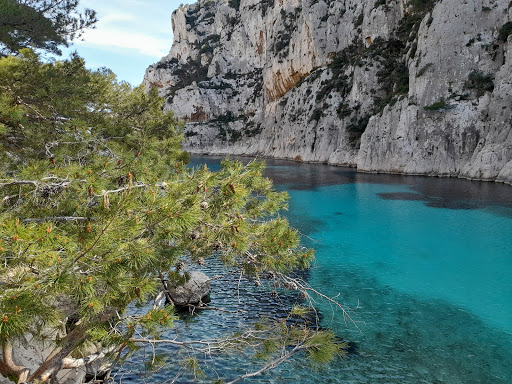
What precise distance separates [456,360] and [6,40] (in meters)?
13.6

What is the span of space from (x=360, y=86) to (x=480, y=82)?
1851 cm

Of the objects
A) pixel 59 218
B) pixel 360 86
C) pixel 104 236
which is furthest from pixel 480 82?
pixel 104 236

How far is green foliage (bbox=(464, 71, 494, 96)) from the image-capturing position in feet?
116

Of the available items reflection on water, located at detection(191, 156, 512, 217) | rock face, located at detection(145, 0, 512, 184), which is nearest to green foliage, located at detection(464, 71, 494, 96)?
rock face, located at detection(145, 0, 512, 184)

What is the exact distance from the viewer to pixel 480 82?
35.8m

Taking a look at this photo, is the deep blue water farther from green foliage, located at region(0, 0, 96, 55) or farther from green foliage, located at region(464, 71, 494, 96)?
green foliage, located at region(464, 71, 494, 96)

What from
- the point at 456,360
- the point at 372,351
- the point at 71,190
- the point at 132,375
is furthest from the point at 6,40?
the point at 456,360

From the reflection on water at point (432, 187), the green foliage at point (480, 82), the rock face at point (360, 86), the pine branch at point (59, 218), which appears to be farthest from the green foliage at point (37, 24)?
the green foliage at point (480, 82)

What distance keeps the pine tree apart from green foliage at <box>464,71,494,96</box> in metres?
37.7

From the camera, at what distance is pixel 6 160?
6371 millimetres

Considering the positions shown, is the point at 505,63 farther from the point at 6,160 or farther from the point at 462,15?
the point at 6,160

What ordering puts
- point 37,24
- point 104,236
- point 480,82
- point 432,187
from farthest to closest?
point 480,82 < point 432,187 < point 37,24 < point 104,236

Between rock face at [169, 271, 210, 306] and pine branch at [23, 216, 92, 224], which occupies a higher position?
pine branch at [23, 216, 92, 224]

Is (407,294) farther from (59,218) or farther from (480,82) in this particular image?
(480,82)
